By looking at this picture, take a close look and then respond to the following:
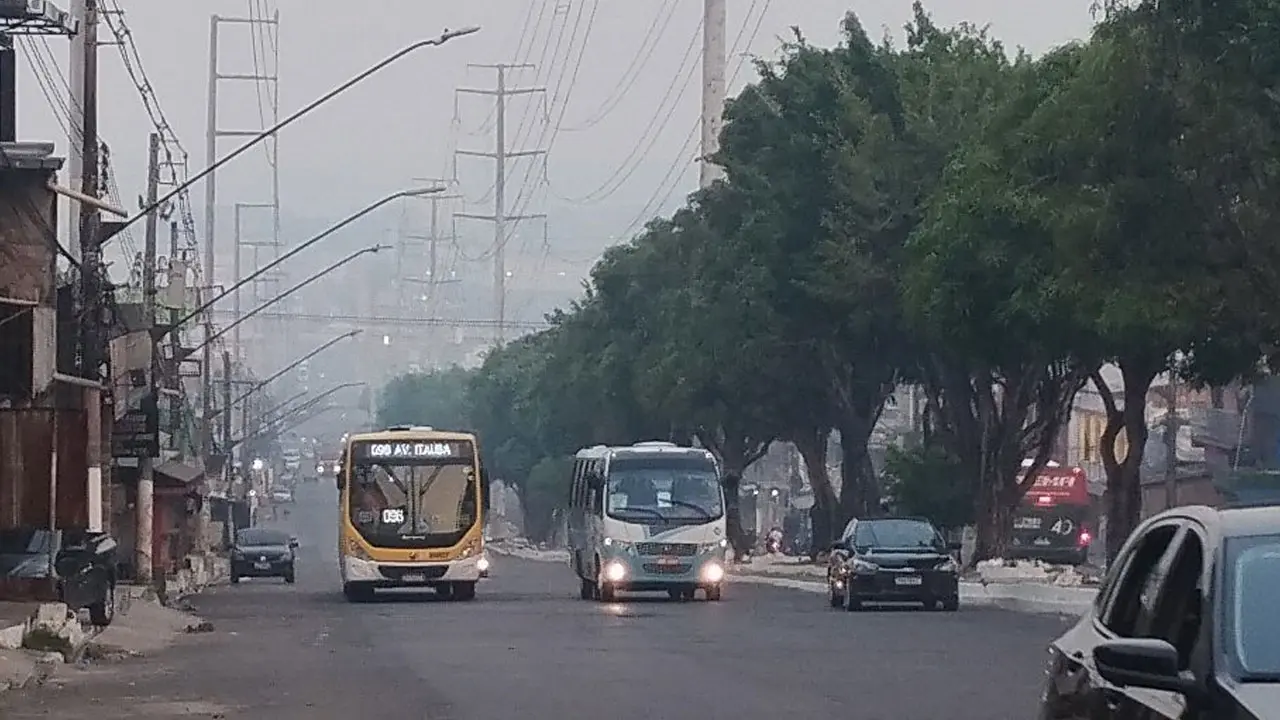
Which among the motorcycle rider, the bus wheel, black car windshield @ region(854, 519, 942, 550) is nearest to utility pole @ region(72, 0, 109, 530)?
the bus wheel

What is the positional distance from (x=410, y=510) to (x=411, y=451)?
1116 mm

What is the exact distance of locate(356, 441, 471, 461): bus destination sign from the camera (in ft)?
142

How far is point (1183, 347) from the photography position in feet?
126

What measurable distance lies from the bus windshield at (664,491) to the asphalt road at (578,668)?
3.51 m

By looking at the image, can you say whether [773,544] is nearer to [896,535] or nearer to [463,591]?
[463,591]

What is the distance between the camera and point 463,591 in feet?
145

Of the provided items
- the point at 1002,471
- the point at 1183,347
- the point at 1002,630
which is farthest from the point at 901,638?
the point at 1002,471

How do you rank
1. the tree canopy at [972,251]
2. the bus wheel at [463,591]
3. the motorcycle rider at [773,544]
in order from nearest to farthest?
the tree canopy at [972,251]
the bus wheel at [463,591]
the motorcycle rider at [773,544]

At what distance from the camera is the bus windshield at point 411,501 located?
141 feet

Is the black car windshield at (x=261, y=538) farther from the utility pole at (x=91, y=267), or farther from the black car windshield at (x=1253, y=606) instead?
the black car windshield at (x=1253, y=606)

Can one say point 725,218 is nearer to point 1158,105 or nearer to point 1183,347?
point 1183,347

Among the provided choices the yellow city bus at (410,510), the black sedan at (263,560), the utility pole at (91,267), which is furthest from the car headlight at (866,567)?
the black sedan at (263,560)

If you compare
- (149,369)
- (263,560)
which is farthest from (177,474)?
(149,369)

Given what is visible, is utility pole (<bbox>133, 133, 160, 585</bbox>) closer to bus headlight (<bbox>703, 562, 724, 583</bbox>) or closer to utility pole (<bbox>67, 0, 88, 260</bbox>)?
utility pole (<bbox>67, 0, 88, 260</bbox>)
